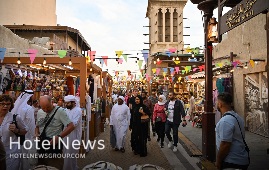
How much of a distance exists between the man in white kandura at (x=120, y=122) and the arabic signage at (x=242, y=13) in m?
5.36

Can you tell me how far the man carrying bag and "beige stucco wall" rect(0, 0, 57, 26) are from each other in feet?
76.2

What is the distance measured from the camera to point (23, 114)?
6.12 m

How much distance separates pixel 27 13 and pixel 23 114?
24680mm

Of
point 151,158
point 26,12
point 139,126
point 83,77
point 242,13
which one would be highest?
point 26,12

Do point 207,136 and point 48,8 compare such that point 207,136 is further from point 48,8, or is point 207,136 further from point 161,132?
point 48,8

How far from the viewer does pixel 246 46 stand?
14125mm

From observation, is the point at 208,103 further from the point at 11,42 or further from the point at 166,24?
the point at 166,24

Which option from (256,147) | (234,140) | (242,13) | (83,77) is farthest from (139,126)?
(234,140)

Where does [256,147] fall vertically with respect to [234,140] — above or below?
below

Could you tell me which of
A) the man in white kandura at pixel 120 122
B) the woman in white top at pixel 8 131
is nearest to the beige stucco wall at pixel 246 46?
the man in white kandura at pixel 120 122

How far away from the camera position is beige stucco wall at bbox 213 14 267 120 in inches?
492

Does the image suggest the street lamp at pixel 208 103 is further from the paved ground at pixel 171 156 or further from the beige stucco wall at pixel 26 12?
the beige stucco wall at pixel 26 12

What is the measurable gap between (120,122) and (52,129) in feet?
17.7

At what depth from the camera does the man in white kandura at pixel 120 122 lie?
10.3 meters
